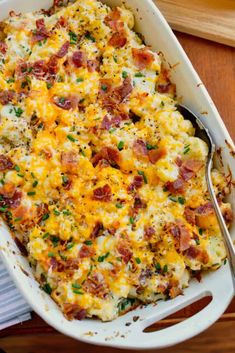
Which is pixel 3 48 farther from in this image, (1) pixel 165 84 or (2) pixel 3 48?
(1) pixel 165 84

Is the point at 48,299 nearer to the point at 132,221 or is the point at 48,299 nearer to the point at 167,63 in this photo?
the point at 132,221

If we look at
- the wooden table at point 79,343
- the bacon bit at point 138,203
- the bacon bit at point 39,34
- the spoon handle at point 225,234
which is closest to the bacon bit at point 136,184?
the bacon bit at point 138,203

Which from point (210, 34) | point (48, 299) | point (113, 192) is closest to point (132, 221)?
point (113, 192)

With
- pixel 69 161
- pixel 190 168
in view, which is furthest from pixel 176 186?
pixel 69 161

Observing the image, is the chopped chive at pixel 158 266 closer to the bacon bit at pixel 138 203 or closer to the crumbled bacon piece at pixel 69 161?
the bacon bit at pixel 138 203

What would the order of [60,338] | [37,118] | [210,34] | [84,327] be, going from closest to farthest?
[84,327] → [37,118] → [60,338] → [210,34]
